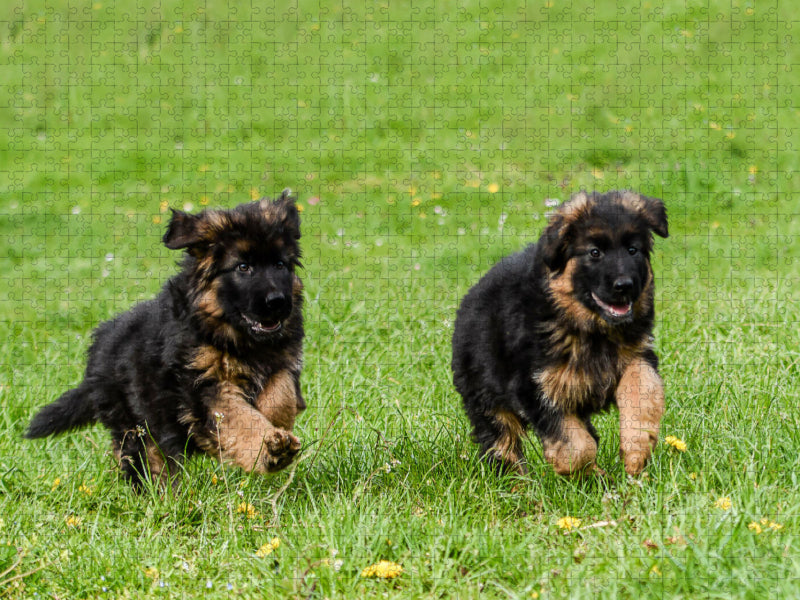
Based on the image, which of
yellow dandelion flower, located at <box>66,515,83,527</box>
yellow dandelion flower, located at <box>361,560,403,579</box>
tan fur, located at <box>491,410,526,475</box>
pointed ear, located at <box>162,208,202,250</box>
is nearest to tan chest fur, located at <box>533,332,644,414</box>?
tan fur, located at <box>491,410,526,475</box>

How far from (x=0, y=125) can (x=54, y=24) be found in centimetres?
177

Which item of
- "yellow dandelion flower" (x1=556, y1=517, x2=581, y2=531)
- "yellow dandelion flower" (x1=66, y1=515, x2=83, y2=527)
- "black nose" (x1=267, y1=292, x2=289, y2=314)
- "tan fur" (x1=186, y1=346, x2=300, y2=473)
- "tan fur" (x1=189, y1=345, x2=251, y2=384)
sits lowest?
"yellow dandelion flower" (x1=66, y1=515, x2=83, y2=527)

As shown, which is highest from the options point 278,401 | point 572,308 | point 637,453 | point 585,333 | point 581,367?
point 572,308

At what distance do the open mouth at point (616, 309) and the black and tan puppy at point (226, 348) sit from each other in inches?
53.3

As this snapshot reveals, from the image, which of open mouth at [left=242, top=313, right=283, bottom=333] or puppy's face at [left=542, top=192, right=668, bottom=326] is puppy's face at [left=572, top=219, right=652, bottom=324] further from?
open mouth at [left=242, top=313, right=283, bottom=333]

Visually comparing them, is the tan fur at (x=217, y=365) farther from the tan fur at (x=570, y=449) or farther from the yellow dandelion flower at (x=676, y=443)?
the yellow dandelion flower at (x=676, y=443)

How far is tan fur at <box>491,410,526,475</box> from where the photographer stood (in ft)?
15.5

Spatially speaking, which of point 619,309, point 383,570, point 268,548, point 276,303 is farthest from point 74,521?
point 619,309

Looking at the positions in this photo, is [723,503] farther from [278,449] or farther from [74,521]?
[74,521]

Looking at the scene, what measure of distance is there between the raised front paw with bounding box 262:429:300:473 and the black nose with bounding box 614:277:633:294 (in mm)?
1472

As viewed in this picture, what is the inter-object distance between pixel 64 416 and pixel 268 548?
2.01 m

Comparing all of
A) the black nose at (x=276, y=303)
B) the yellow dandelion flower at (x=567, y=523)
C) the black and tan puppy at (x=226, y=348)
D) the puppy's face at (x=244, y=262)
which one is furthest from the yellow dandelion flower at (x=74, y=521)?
the yellow dandelion flower at (x=567, y=523)

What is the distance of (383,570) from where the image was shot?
3.33 metres

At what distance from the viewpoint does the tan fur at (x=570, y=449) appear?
407cm
